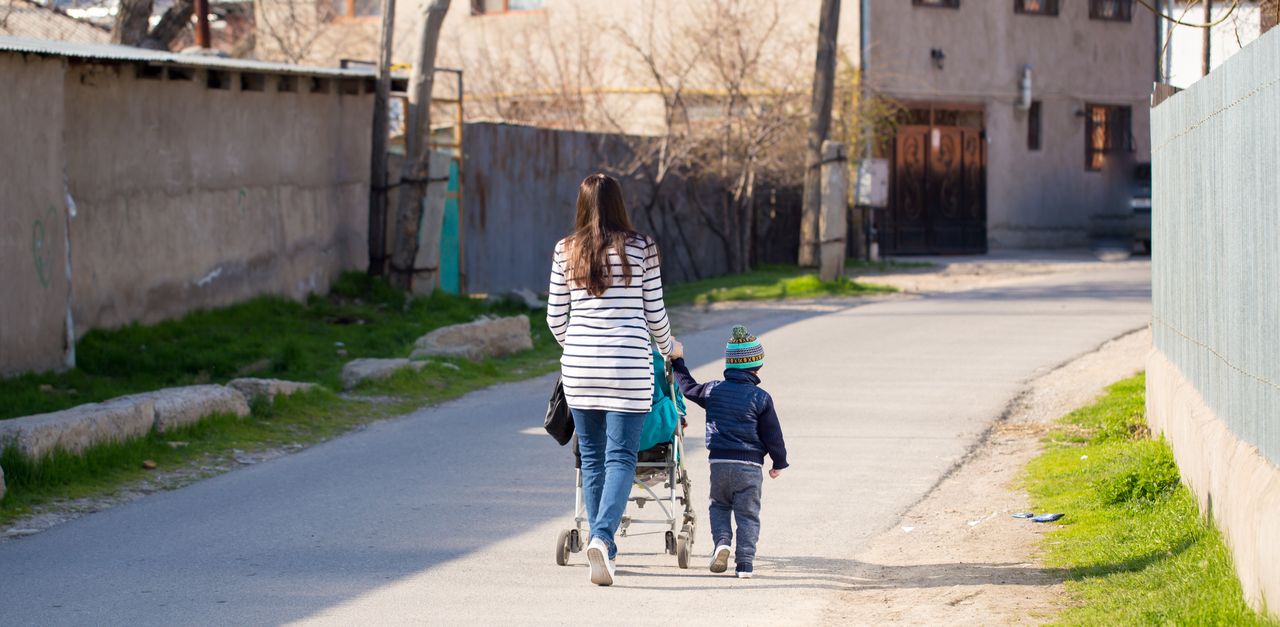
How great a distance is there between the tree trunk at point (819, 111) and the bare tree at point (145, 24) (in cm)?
989

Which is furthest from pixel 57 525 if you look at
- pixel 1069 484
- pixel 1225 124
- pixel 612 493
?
pixel 1225 124

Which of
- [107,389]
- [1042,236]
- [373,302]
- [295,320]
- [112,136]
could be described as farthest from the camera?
[1042,236]

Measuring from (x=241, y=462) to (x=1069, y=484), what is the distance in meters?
5.32

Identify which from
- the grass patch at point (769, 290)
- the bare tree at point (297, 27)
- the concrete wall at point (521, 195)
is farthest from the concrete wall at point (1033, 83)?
the bare tree at point (297, 27)

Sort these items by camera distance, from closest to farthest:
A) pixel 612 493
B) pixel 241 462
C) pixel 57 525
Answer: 1. pixel 612 493
2. pixel 57 525
3. pixel 241 462

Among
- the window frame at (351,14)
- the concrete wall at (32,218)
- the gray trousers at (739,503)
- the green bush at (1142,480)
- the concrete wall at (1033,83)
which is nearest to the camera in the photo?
the gray trousers at (739,503)

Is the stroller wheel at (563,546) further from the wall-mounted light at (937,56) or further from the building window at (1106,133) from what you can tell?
the building window at (1106,133)

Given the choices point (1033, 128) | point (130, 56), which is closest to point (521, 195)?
point (130, 56)

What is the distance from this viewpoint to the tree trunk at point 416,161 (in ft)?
61.2

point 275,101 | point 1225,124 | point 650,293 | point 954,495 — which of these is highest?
point 275,101

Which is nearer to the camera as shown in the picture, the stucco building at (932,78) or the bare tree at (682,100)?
the bare tree at (682,100)

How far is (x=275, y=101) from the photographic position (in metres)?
17.2

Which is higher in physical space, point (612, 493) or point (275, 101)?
point (275, 101)

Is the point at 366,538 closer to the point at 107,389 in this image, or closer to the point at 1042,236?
the point at 107,389
